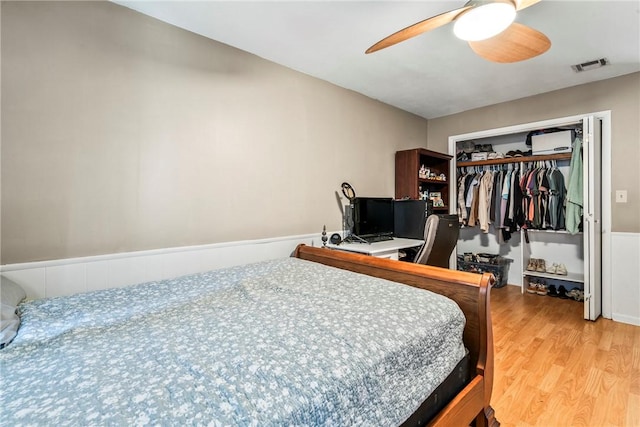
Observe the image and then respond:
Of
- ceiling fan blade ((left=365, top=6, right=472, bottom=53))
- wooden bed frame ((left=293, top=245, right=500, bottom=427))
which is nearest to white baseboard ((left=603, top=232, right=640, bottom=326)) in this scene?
wooden bed frame ((left=293, top=245, right=500, bottom=427))

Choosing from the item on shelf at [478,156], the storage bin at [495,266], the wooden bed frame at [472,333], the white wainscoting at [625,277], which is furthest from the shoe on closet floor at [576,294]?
the wooden bed frame at [472,333]

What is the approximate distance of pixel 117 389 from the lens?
0.69 meters

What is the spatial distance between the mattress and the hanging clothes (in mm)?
2627

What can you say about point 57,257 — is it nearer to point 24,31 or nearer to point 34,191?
point 34,191

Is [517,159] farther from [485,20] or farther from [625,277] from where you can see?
[485,20]

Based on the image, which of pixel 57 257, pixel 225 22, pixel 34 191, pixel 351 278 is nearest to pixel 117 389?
pixel 351 278

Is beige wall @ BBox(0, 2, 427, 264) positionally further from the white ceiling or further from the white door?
the white door

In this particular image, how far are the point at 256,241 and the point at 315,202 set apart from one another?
0.73 meters

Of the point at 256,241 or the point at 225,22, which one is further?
the point at 256,241

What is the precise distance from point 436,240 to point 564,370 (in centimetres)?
116

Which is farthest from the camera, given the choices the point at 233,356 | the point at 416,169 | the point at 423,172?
the point at 423,172

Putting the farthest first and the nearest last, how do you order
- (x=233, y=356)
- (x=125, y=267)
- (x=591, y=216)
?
(x=591, y=216)
(x=125, y=267)
(x=233, y=356)

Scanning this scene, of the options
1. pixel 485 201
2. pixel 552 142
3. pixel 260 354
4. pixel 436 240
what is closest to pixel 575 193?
pixel 552 142

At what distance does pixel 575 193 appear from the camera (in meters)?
2.95
